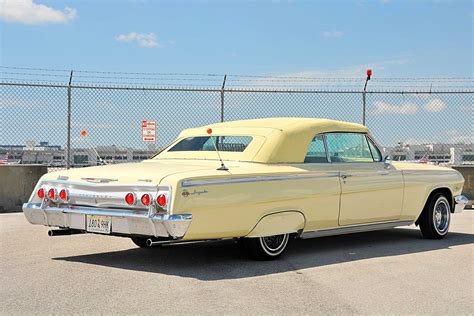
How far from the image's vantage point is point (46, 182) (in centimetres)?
718

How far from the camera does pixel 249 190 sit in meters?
6.76

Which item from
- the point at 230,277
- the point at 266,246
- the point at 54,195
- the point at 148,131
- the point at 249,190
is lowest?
the point at 230,277

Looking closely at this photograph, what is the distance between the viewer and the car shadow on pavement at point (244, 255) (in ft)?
22.0

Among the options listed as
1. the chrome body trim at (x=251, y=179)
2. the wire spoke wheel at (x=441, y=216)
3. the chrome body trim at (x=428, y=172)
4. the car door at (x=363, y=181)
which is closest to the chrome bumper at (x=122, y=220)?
the chrome body trim at (x=251, y=179)

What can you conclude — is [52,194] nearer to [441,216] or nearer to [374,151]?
[374,151]

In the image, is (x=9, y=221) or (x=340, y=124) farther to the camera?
(x=9, y=221)

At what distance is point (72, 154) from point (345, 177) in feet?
23.0

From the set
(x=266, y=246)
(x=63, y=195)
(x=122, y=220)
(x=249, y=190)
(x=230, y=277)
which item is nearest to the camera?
(x=230, y=277)

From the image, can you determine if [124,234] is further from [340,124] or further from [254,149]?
[340,124]

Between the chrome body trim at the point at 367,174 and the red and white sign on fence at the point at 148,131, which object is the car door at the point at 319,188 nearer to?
the chrome body trim at the point at 367,174

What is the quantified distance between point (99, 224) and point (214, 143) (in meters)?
1.56

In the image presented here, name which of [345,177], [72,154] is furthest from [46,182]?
[72,154]

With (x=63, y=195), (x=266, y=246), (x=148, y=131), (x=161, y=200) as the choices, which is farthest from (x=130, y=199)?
(x=148, y=131)

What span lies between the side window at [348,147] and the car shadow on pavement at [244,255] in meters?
1.08
